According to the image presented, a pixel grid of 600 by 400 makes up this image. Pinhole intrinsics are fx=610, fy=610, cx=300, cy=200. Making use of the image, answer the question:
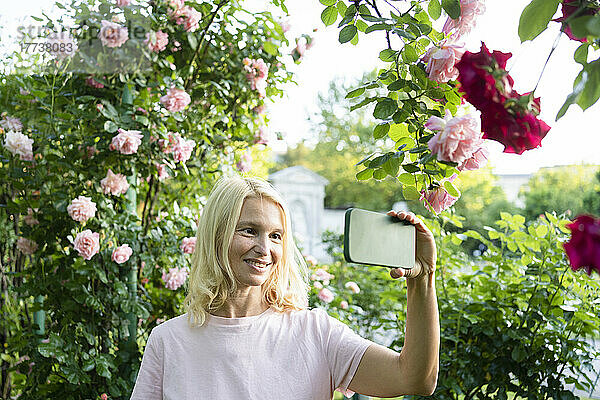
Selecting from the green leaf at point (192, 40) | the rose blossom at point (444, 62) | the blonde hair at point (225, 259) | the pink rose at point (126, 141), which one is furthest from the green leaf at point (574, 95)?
the green leaf at point (192, 40)

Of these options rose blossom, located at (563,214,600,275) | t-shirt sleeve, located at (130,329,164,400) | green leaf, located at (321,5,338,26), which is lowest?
t-shirt sleeve, located at (130,329,164,400)

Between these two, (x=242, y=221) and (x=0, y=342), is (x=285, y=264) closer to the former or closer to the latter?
(x=242, y=221)

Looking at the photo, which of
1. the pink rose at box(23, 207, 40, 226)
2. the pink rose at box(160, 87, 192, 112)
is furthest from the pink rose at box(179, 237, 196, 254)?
the pink rose at box(23, 207, 40, 226)

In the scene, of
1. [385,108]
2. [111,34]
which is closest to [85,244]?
[111,34]

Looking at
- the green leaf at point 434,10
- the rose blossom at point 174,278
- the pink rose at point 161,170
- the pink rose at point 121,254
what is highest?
the green leaf at point 434,10

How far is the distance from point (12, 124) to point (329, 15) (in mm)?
1593

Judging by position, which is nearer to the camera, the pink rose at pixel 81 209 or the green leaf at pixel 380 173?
the green leaf at pixel 380 173

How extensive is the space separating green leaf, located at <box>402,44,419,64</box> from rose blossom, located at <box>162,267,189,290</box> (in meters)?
1.37

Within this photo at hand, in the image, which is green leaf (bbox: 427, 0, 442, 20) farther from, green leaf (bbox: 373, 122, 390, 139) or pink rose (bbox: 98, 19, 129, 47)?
pink rose (bbox: 98, 19, 129, 47)

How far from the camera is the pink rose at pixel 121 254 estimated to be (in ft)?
6.07

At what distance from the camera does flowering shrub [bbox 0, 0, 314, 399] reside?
1882 millimetres

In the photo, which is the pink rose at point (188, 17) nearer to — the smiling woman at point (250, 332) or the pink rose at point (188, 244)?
the pink rose at point (188, 244)

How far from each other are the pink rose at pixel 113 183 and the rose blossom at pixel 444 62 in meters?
1.44

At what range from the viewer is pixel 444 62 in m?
0.66
